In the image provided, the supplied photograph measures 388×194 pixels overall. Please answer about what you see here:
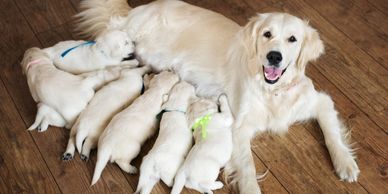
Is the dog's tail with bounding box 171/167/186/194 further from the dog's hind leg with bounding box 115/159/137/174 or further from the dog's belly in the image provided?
the dog's belly

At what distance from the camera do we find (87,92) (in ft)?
7.14

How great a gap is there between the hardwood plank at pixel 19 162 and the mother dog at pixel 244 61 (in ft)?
2.61

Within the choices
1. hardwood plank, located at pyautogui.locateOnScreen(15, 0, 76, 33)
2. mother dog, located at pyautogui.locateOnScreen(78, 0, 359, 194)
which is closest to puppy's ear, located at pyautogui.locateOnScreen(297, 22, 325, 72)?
mother dog, located at pyautogui.locateOnScreen(78, 0, 359, 194)

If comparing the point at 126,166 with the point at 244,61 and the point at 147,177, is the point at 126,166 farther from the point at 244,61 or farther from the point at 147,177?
the point at 244,61

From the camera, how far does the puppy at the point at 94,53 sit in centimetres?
237

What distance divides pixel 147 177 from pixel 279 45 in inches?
33.7

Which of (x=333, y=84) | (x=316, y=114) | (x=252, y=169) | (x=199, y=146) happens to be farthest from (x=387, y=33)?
(x=199, y=146)

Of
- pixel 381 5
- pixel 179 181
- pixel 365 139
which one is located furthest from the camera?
pixel 381 5

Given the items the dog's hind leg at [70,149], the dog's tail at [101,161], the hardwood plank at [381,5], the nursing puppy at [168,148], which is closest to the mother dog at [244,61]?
the nursing puppy at [168,148]

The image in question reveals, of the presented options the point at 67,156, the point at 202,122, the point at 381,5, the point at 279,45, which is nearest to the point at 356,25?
the point at 381,5

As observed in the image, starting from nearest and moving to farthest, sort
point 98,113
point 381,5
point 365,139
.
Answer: point 98,113 → point 365,139 → point 381,5

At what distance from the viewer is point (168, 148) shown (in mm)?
1916

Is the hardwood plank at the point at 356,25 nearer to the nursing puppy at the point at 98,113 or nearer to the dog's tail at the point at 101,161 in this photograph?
the nursing puppy at the point at 98,113

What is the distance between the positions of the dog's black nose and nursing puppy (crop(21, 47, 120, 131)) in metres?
0.88
